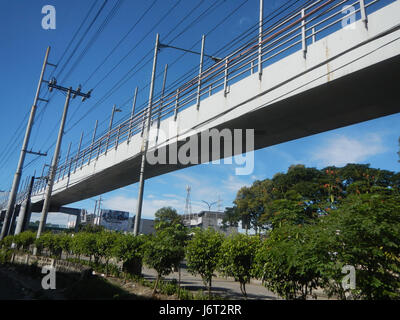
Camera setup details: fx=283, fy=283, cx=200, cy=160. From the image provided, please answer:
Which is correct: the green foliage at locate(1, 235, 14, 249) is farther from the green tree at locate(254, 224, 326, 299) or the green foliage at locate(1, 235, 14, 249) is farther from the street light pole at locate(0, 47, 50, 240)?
the green tree at locate(254, 224, 326, 299)

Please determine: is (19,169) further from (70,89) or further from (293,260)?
(293,260)

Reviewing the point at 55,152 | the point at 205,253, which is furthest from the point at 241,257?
the point at 55,152

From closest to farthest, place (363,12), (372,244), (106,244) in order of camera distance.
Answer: (372,244)
(363,12)
(106,244)

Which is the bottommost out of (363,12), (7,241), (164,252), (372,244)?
(7,241)

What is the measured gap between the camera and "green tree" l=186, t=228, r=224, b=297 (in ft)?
26.3

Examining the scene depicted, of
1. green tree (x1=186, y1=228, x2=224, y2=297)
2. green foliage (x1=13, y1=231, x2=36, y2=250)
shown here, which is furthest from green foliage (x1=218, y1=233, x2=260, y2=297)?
green foliage (x1=13, y1=231, x2=36, y2=250)

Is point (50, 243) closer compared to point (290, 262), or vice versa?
point (290, 262)

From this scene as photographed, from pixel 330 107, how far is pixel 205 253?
5.40 m

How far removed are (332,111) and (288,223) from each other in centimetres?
455

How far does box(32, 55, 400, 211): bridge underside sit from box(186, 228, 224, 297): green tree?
12.0ft

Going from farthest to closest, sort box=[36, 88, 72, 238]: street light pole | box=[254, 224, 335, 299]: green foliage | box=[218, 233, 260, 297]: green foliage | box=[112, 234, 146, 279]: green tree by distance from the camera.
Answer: box=[36, 88, 72, 238]: street light pole, box=[112, 234, 146, 279]: green tree, box=[218, 233, 260, 297]: green foliage, box=[254, 224, 335, 299]: green foliage

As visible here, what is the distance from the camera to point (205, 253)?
26.6ft
